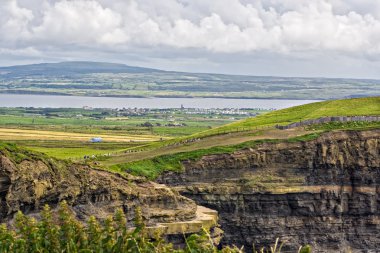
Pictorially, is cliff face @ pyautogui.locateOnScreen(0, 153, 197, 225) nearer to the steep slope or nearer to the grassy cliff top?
the steep slope

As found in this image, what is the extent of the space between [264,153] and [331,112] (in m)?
24.9

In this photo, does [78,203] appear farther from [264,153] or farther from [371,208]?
[371,208]

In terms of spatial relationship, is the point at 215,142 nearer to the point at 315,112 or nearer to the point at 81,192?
the point at 315,112

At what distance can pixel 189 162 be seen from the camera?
77500mm

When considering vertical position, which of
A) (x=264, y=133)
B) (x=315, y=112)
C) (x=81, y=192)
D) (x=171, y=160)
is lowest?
(x=171, y=160)

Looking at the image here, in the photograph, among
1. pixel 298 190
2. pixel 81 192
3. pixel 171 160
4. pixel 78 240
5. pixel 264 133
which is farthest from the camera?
pixel 264 133

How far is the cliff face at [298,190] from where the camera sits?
2923 inches

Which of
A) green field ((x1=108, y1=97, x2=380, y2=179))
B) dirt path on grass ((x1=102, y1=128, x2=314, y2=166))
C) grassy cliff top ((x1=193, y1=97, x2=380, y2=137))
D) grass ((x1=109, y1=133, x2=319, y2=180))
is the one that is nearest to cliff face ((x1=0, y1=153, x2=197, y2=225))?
green field ((x1=108, y1=97, x2=380, y2=179))

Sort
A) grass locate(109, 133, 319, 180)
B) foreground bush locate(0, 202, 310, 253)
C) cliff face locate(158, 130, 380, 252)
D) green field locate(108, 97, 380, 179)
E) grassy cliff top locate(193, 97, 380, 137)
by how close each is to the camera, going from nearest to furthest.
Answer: foreground bush locate(0, 202, 310, 253) < cliff face locate(158, 130, 380, 252) < grass locate(109, 133, 319, 180) < green field locate(108, 97, 380, 179) < grassy cliff top locate(193, 97, 380, 137)

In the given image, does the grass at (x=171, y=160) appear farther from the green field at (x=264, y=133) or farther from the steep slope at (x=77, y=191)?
the steep slope at (x=77, y=191)

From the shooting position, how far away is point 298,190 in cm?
7638

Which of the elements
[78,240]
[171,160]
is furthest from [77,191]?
[171,160]

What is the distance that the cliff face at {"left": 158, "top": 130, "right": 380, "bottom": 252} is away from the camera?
244 feet

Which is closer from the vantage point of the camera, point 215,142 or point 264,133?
point 215,142
